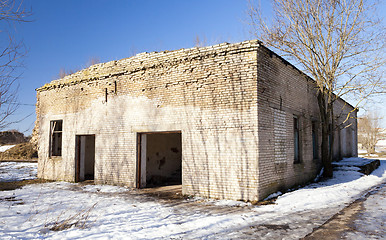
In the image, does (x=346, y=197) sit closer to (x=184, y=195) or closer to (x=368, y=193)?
(x=368, y=193)

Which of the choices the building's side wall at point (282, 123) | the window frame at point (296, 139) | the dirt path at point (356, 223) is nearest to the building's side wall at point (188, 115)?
the building's side wall at point (282, 123)

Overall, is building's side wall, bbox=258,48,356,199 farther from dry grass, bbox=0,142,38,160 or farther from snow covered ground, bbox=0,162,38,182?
dry grass, bbox=0,142,38,160

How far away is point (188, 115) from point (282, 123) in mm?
3056

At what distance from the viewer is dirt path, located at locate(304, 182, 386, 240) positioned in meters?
4.52

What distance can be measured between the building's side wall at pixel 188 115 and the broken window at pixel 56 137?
141 centimetres

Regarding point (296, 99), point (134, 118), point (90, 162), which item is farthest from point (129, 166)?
point (296, 99)

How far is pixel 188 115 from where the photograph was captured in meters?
8.29

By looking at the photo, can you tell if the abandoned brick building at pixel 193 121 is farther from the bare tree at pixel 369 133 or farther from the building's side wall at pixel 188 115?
the bare tree at pixel 369 133

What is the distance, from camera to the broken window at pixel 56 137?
12375mm

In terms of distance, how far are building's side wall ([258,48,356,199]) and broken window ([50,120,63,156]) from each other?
9528 mm

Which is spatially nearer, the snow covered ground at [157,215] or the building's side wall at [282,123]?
the snow covered ground at [157,215]

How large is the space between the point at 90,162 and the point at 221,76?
8644mm

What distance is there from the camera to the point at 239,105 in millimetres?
7504

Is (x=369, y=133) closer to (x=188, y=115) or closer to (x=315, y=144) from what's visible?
(x=315, y=144)
